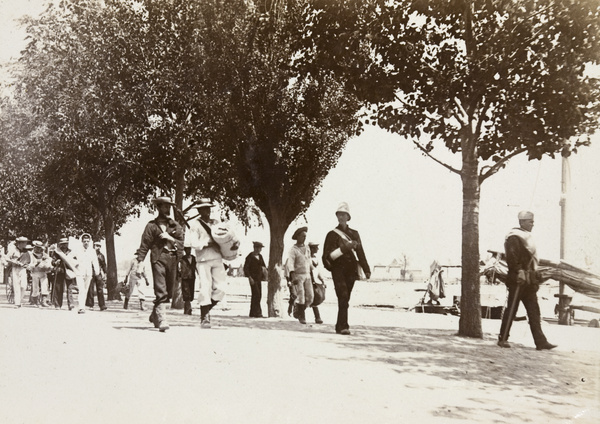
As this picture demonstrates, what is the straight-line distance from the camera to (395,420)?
598 cm

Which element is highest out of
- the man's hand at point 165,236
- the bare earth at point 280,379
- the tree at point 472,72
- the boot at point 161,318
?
the tree at point 472,72

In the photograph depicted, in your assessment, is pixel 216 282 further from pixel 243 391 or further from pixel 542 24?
pixel 542 24

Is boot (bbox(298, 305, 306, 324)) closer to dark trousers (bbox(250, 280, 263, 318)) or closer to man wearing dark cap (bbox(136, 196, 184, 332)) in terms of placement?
dark trousers (bbox(250, 280, 263, 318))

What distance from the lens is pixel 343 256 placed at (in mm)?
11328

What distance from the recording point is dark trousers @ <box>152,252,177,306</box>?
10.9 m

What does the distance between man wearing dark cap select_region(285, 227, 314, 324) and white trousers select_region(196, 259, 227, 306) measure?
124 inches

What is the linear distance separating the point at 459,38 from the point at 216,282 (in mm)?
5541

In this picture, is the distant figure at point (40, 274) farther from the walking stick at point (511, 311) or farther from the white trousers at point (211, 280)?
the walking stick at point (511, 311)

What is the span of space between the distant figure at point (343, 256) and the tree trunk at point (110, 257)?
14.3 m

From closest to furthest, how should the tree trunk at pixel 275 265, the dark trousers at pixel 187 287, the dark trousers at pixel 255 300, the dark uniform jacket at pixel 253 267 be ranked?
1. the dark trousers at pixel 187 287
2. the dark uniform jacket at pixel 253 267
3. the dark trousers at pixel 255 300
4. the tree trunk at pixel 275 265

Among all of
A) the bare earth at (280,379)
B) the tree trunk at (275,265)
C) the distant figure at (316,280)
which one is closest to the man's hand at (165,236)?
the bare earth at (280,379)

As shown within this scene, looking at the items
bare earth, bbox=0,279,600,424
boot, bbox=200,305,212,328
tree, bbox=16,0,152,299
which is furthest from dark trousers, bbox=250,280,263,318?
tree, bbox=16,0,152,299

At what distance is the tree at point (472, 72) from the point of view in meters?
10.4

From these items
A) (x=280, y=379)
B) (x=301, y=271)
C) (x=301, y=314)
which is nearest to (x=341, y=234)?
(x=301, y=271)
